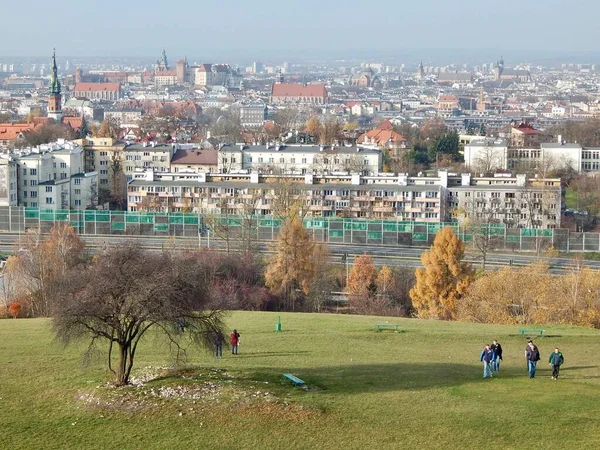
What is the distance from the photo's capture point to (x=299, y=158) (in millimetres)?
69500

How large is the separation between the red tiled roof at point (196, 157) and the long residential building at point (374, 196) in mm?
10158

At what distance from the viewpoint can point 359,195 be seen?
55.6 m

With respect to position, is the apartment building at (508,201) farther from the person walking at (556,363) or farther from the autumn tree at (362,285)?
the person walking at (556,363)

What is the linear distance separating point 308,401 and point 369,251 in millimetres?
30777

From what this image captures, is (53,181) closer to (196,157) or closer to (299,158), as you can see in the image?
(196,157)

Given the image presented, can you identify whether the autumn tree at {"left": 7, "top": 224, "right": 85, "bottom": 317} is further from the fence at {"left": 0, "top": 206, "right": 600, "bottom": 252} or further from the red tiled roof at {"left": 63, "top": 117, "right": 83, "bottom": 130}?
the red tiled roof at {"left": 63, "top": 117, "right": 83, "bottom": 130}

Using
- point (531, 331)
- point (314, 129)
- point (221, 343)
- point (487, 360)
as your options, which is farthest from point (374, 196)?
point (314, 129)

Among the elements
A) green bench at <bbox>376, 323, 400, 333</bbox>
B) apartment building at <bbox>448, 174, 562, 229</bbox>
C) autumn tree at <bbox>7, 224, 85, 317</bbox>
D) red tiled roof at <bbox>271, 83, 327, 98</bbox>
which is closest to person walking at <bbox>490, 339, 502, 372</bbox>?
green bench at <bbox>376, 323, 400, 333</bbox>

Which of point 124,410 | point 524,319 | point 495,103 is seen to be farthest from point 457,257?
point 495,103

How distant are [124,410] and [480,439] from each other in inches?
210

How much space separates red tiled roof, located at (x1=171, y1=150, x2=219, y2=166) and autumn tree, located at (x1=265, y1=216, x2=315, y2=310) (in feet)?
95.5

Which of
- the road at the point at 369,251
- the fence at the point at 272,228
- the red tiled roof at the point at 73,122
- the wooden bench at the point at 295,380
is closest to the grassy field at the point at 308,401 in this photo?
the wooden bench at the point at 295,380

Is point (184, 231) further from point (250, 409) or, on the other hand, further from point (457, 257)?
point (250, 409)

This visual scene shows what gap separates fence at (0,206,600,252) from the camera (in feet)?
155
